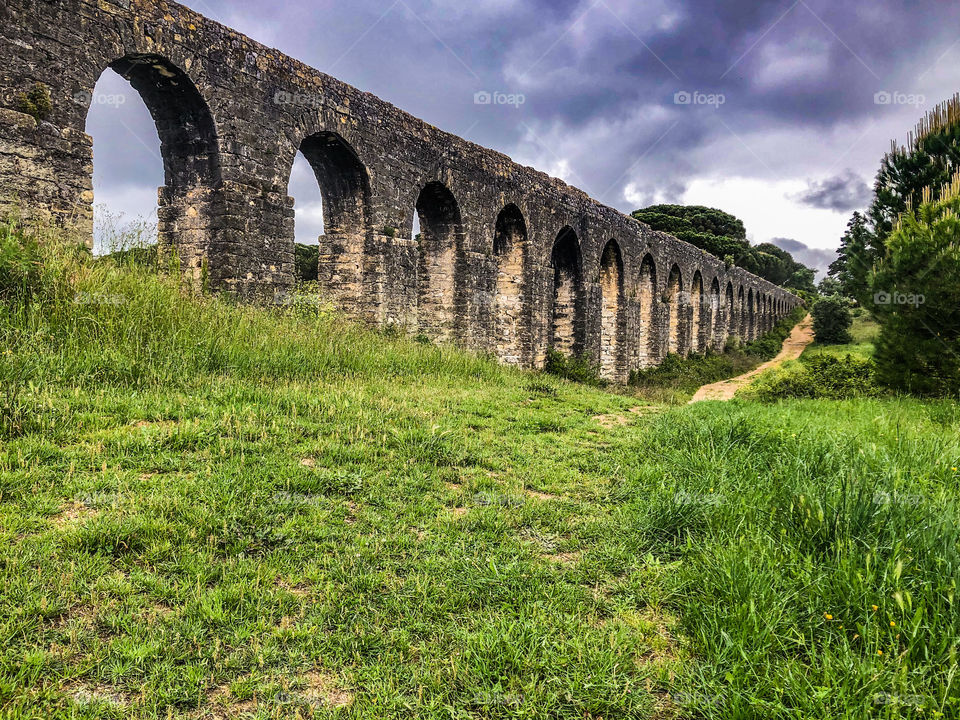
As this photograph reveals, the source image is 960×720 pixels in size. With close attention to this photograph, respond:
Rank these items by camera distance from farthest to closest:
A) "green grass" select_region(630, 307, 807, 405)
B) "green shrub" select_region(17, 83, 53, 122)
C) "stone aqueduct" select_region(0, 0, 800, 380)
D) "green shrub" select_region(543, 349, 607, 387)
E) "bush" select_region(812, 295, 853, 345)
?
"bush" select_region(812, 295, 853, 345) → "green grass" select_region(630, 307, 807, 405) → "green shrub" select_region(543, 349, 607, 387) → "stone aqueduct" select_region(0, 0, 800, 380) → "green shrub" select_region(17, 83, 53, 122)

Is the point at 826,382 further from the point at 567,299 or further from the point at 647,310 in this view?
the point at 647,310

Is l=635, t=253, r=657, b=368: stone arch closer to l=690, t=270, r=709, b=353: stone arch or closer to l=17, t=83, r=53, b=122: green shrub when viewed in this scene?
l=690, t=270, r=709, b=353: stone arch

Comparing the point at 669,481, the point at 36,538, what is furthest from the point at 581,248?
the point at 36,538

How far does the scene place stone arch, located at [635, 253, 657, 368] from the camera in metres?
23.0

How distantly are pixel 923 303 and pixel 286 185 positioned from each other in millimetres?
9927

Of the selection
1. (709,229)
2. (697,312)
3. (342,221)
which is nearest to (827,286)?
(709,229)

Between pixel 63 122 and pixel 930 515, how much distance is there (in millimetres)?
8437

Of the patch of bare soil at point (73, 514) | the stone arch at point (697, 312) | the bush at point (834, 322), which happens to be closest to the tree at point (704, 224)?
the bush at point (834, 322)

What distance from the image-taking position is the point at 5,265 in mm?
5320

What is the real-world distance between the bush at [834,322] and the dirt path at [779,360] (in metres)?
1.46

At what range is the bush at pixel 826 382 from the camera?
1036 cm

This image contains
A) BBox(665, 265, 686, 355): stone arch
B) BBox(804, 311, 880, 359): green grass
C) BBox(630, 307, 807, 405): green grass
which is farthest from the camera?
BBox(804, 311, 880, 359): green grass

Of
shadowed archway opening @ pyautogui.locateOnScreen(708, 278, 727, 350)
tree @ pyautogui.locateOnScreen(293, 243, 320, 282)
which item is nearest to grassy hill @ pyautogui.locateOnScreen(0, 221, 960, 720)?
tree @ pyautogui.locateOnScreen(293, 243, 320, 282)

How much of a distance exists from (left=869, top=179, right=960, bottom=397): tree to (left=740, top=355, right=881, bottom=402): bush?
1.45ft
